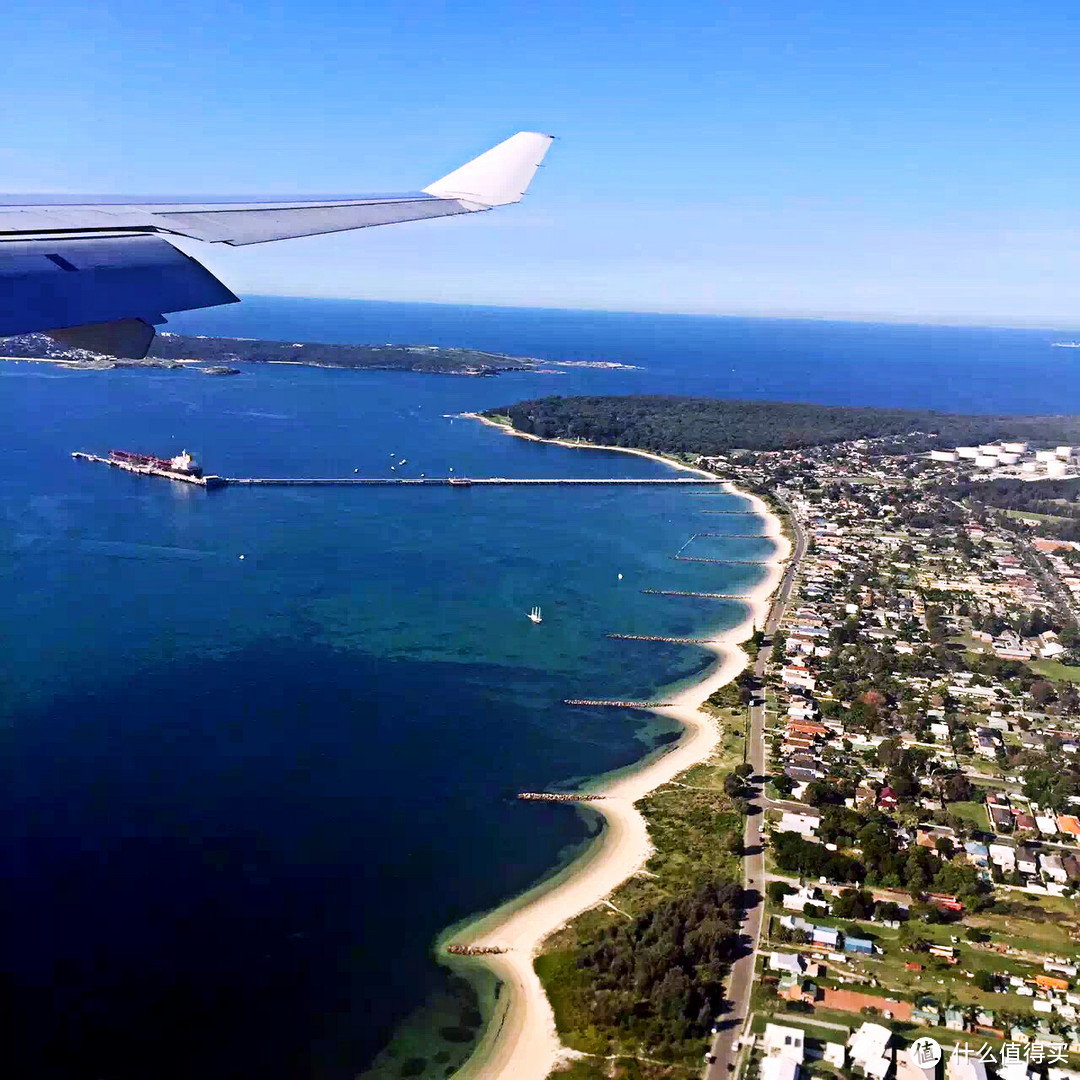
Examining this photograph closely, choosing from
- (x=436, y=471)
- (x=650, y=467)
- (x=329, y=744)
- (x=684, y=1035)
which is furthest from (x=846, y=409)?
(x=684, y=1035)

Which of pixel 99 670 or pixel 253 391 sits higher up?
pixel 253 391

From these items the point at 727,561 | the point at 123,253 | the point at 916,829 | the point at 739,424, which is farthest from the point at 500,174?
the point at 739,424

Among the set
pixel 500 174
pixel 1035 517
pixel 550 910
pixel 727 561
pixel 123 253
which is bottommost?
pixel 550 910

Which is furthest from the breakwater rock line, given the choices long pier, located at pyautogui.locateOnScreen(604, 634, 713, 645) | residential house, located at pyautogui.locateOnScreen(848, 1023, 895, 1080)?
long pier, located at pyautogui.locateOnScreen(604, 634, 713, 645)

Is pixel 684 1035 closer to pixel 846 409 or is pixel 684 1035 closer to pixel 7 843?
pixel 7 843

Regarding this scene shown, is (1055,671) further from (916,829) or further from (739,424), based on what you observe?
(739,424)

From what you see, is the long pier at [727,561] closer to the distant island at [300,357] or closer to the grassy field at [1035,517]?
the grassy field at [1035,517]

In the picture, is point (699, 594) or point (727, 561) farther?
point (727, 561)

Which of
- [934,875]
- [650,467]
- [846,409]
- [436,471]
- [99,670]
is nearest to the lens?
[934,875]
